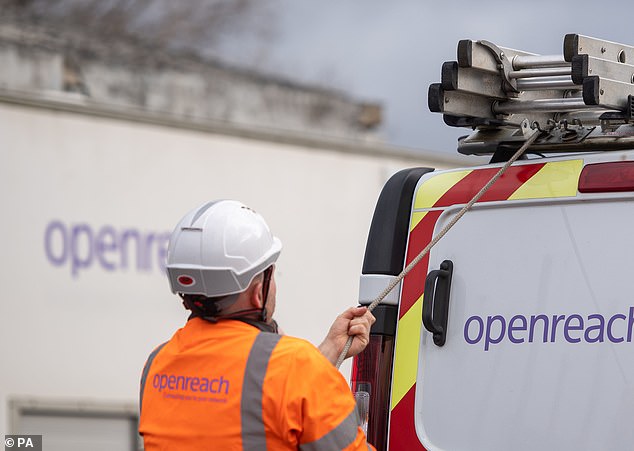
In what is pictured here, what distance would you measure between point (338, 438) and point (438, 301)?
2.50 ft

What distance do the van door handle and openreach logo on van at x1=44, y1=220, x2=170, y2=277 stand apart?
807 cm

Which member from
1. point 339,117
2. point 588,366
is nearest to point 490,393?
point 588,366

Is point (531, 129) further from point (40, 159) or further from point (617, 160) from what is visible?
point (40, 159)

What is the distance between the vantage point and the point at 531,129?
3.72 m

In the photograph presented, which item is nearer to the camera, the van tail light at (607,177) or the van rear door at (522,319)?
the van rear door at (522,319)

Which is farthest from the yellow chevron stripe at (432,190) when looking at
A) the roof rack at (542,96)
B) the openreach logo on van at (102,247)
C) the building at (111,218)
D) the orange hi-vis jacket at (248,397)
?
the openreach logo on van at (102,247)

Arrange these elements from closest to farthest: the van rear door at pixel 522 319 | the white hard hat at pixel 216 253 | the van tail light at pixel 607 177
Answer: the white hard hat at pixel 216 253
the van rear door at pixel 522 319
the van tail light at pixel 607 177

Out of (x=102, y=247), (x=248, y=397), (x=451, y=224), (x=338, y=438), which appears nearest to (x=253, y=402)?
(x=248, y=397)

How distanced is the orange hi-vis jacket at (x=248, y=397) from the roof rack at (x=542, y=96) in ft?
3.28

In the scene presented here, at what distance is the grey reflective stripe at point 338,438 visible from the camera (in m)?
2.93

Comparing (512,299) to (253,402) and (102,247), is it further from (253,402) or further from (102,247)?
(102,247)

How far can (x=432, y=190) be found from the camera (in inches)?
150

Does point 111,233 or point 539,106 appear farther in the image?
A: point 111,233

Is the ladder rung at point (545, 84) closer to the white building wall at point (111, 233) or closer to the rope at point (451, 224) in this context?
the rope at point (451, 224)
